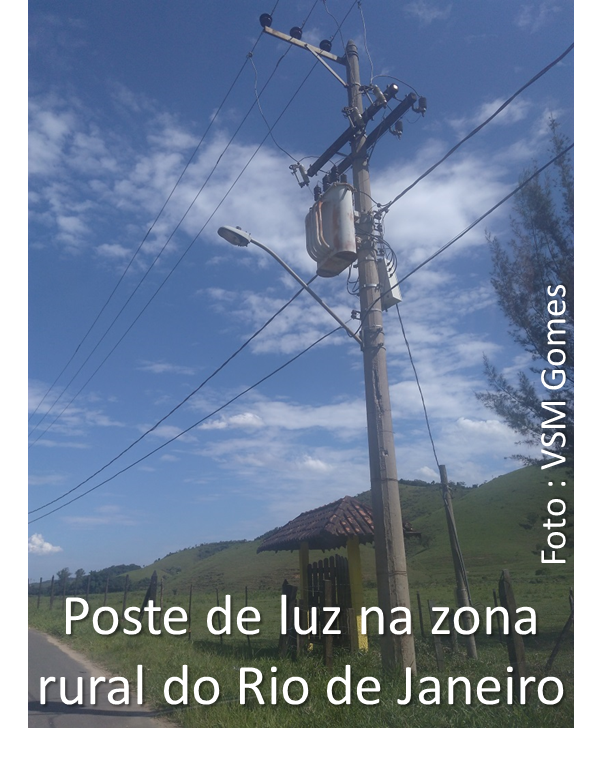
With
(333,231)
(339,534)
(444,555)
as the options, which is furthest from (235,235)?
(444,555)

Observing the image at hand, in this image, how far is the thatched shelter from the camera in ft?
35.6

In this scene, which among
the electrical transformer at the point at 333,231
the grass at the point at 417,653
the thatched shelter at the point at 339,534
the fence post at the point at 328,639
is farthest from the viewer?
the thatched shelter at the point at 339,534

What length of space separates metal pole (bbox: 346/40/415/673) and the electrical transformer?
0.30 metres

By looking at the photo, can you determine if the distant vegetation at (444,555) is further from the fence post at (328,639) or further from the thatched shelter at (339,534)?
the fence post at (328,639)

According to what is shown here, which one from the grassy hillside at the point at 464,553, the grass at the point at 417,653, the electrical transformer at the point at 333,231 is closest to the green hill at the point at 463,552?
the grassy hillside at the point at 464,553

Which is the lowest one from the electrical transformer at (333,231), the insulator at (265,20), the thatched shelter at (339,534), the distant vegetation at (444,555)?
the distant vegetation at (444,555)

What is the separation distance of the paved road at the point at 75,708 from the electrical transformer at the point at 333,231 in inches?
239

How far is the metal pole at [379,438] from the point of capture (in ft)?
22.1

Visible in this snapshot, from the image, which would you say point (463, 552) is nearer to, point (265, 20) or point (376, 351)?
point (376, 351)

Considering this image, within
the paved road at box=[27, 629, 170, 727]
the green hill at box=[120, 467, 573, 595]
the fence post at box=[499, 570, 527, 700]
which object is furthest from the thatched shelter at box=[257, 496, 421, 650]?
the fence post at box=[499, 570, 527, 700]

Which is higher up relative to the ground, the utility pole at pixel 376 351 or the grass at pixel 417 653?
the utility pole at pixel 376 351

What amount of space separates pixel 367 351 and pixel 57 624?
62.8ft

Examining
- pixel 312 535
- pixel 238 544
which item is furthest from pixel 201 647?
pixel 238 544

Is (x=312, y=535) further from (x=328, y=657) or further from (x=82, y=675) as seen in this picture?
(x=82, y=675)
